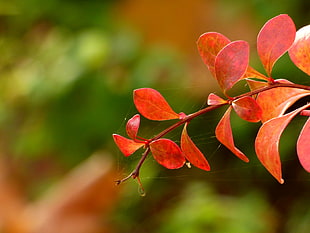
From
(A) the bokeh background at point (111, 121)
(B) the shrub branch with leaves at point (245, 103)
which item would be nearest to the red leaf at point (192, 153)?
(B) the shrub branch with leaves at point (245, 103)

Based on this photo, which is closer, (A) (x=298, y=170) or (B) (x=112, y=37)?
(A) (x=298, y=170)

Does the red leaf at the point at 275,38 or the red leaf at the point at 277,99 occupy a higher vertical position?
the red leaf at the point at 275,38

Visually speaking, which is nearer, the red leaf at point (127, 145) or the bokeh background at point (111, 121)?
the red leaf at point (127, 145)

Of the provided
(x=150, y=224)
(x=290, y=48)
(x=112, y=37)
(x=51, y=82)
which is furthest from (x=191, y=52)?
(x=290, y=48)

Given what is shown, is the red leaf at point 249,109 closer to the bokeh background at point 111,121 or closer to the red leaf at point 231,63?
the red leaf at point 231,63

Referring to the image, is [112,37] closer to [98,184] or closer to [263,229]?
[98,184]

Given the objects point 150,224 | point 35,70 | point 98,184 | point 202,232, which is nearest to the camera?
point 202,232

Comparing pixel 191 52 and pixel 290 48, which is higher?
pixel 290 48
